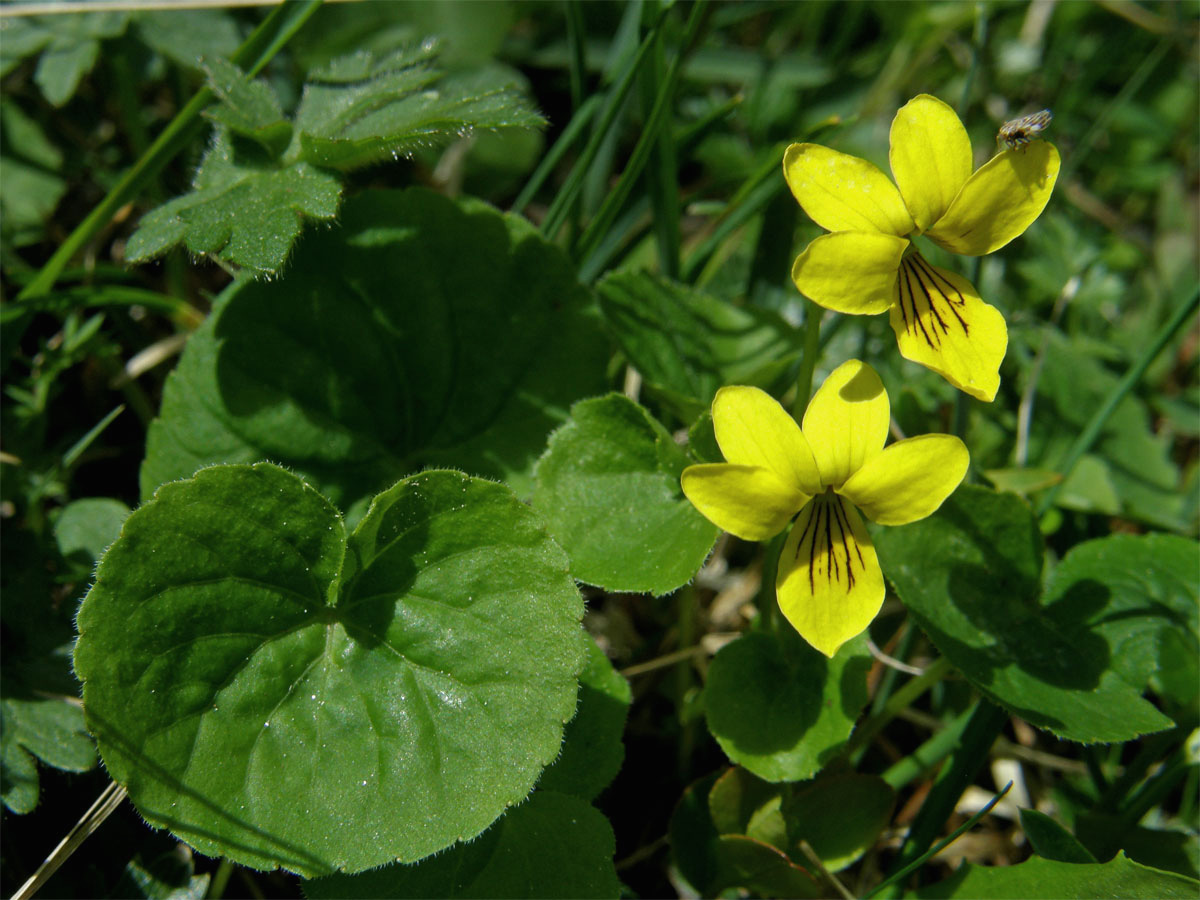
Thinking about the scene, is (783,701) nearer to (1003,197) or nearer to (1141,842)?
(1141,842)

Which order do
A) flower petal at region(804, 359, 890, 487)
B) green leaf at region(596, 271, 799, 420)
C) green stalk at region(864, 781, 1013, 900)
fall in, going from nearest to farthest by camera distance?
flower petal at region(804, 359, 890, 487) → green stalk at region(864, 781, 1013, 900) → green leaf at region(596, 271, 799, 420)

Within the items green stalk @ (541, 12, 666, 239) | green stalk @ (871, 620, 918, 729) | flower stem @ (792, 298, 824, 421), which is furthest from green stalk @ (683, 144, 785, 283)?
green stalk @ (871, 620, 918, 729)

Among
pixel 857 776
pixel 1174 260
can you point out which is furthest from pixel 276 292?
pixel 1174 260

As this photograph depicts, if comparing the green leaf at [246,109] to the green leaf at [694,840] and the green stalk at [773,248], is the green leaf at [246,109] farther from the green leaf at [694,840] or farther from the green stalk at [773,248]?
the green leaf at [694,840]

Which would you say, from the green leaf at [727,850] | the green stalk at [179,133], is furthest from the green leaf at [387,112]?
the green leaf at [727,850]

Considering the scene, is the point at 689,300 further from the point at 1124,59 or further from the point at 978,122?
the point at 1124,59

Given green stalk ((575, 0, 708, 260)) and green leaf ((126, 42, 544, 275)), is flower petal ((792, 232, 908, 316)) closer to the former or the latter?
green leaf ((126, 42, 544, 275))

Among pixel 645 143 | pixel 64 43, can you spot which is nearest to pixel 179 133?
pixel 64 43
